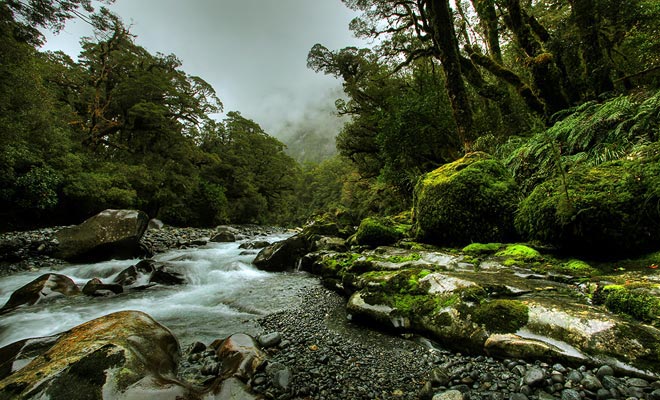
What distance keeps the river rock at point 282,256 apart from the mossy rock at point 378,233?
212 cm

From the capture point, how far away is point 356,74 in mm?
18844

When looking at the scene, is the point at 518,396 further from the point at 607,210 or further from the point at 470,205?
the point at 470,205

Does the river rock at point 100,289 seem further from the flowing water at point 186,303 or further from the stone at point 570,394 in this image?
the stone at point 570,394

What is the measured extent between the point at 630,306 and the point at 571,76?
910 centimetres

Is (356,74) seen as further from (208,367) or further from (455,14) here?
(208,367)

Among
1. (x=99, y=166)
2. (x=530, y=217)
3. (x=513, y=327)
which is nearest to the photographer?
(x=513, y=327)

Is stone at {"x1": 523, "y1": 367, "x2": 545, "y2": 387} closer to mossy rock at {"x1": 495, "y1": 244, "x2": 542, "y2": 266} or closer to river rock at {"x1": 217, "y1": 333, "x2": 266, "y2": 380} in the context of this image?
mossy rock at {"x1": 495, "y1": 244, "x2": 542, "y2": 266}

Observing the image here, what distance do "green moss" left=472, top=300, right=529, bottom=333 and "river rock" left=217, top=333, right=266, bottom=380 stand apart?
220cm

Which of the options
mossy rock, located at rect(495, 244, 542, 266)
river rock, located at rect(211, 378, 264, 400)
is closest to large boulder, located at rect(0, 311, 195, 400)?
river rock, located at rect(211, 378, 264, 400)

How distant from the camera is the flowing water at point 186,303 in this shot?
13.4 ft

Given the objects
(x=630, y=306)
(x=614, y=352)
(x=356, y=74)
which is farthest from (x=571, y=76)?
(x=356, y=74)

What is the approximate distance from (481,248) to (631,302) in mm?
2513

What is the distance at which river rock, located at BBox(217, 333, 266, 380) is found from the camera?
8.52 feet

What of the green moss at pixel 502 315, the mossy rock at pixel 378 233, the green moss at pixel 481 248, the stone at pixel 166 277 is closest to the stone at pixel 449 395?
the green moss at pixel 502 315
